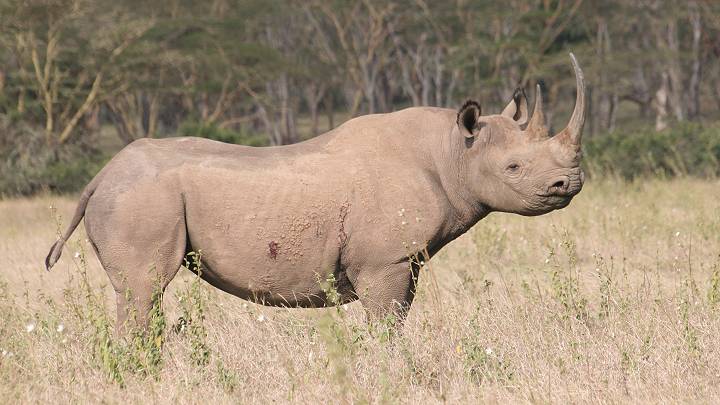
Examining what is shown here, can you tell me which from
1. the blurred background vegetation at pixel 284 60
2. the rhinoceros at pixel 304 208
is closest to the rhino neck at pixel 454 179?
the rhinoceros at pixel 304 208

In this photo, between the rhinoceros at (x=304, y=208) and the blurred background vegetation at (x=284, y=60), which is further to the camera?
the blurred background vegetation at (x=284, y=60)

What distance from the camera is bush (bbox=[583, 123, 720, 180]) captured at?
18.9 meters

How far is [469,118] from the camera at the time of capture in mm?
6234

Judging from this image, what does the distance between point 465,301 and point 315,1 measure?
3303 cm

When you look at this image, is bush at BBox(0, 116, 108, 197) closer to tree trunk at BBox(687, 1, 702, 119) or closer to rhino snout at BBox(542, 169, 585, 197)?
rhino snout at BBox(542, 169, 585, 197)

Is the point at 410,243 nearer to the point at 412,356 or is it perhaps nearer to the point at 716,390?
the point at 412,356

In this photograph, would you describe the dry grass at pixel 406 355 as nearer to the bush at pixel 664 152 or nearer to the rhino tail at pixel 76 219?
the rhino tail at pixel 76 219

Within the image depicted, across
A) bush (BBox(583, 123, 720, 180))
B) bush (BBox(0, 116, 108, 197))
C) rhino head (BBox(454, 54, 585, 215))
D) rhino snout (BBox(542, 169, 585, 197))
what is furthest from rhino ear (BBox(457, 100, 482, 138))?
bush (BBox(0, 116, 108, 197))

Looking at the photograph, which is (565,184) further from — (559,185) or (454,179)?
(454,179)

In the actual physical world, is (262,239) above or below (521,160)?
below

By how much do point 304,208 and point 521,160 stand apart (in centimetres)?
131

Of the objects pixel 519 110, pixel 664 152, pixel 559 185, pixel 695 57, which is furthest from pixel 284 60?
pixel 559 185

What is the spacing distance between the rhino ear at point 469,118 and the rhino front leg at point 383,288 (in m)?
0.87

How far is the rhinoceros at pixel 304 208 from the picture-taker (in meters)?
5.99
